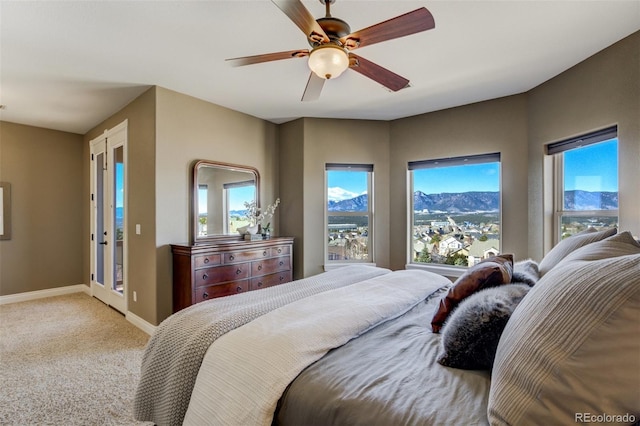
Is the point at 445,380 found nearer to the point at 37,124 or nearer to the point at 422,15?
the point at 422,15

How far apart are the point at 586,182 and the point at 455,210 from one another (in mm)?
1387

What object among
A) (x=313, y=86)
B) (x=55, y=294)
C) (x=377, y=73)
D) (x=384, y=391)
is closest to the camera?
(x=384, y=391)

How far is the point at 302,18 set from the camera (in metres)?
1.55

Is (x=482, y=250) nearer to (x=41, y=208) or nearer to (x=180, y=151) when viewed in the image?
(x=180, y=151)

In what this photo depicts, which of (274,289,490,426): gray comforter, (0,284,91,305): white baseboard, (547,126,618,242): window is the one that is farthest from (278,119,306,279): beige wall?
(0,284,91,305): white baseboard

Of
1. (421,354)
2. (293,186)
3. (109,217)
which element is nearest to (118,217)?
(109,217)

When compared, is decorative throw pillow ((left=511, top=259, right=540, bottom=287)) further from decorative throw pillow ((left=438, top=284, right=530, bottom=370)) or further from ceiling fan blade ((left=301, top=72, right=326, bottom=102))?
ceiling fan blade ((left=301, top=72, right=326, bottom=102))

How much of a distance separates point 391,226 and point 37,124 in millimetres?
5474

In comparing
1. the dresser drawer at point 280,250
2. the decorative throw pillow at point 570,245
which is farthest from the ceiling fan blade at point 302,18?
the dresser drawer at point 280,250

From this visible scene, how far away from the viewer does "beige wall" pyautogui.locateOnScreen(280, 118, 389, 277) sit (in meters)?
4.32

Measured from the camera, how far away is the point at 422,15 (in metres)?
1.53

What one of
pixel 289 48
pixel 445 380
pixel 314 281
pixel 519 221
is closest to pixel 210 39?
pixel 289 48

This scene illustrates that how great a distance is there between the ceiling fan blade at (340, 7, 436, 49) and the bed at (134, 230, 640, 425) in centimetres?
126

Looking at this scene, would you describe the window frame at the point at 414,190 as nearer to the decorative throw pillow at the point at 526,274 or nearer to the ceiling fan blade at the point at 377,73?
the ceiling fan blade at the point at 377,73
